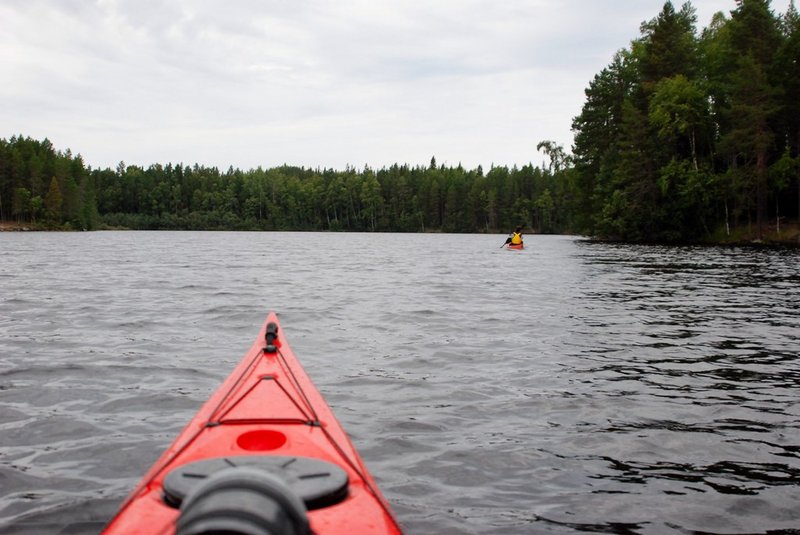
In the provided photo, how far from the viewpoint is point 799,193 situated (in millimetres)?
45125

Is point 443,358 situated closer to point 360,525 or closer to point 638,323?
point 638,323

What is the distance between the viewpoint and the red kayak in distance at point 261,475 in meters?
2.46

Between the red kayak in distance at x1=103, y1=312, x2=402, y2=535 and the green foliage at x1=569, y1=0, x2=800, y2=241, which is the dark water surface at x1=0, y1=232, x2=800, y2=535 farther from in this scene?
the green foliage at x1=569, y1=0, x2=800, y2=241

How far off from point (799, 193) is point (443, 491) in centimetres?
4910

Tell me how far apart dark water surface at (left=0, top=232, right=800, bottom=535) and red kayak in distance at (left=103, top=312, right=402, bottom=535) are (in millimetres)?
1238

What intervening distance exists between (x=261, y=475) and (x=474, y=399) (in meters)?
5.73

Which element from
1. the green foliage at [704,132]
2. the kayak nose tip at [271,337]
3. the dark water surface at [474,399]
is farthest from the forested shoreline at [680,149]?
the kayak nose tip at [271,337]

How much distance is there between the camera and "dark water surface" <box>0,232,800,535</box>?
5195 millimetres

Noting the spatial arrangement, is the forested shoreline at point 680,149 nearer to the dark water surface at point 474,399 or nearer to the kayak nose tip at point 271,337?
the dark water surface at point 474,399

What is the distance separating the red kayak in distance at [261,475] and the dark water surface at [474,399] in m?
1.24

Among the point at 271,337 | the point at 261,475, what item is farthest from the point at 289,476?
the point at 271,337

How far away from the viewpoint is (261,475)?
258 centimetres

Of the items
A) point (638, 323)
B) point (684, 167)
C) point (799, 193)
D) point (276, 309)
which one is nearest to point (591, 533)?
point (638, 323)

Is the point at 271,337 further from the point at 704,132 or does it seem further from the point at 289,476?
the point at 704,132
